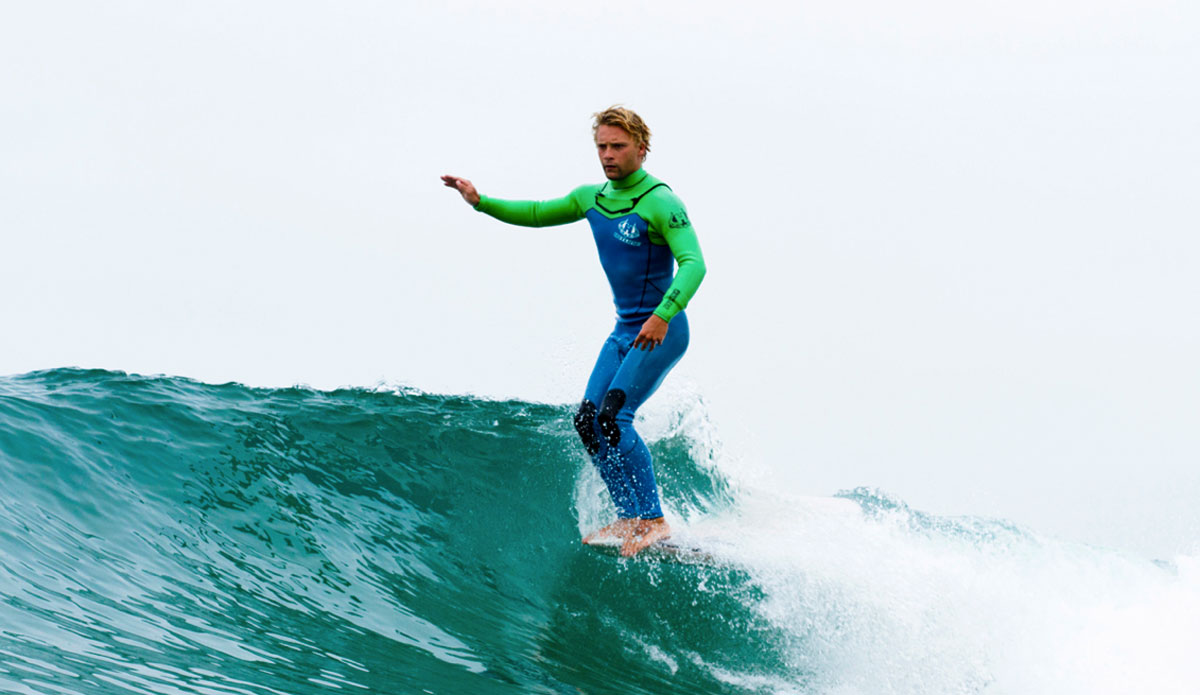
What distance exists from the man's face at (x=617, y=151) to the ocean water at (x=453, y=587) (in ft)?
6.30

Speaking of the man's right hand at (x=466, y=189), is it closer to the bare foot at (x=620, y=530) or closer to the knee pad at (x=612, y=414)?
the knee pad at (x=612, y=414)

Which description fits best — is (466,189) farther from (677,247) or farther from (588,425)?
(588,425)

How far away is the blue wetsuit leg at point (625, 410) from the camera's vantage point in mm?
4809

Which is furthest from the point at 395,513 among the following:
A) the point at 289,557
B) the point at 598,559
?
the point at 598,559

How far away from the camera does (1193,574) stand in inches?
207

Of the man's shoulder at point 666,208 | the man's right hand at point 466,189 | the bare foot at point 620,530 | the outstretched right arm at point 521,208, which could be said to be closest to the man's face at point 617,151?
the man's shoulder at point 666,208

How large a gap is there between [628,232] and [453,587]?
2.09 metres

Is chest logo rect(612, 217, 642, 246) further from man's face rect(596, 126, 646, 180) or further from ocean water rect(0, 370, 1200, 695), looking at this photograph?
ocean water rect(0, 370, 1200, 695)

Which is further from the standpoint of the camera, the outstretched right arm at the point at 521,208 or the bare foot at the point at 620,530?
the outstretched right arm at the point at 521,208

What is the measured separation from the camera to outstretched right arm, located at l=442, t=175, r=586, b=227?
5.13 meters

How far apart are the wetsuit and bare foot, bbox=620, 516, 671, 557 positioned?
4 cm

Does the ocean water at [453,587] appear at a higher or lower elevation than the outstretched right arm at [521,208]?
lower

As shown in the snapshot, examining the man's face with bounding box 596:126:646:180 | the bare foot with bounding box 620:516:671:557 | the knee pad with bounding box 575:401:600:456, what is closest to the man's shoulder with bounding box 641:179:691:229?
the man's face with bounding box 596:126:646:180

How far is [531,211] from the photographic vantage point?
5.20 metres
